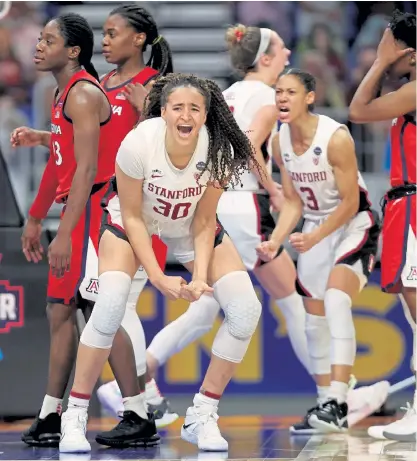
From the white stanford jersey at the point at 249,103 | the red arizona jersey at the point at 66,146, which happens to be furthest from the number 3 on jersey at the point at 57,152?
the white stanford jersey at the point at 249,103

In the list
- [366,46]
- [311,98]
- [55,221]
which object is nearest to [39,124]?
[55,221]

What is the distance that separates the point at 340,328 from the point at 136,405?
1.14m

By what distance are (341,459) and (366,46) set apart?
523cm

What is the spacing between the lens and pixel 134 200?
4.68 m

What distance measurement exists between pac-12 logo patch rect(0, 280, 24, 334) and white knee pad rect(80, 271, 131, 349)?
4.68 feet

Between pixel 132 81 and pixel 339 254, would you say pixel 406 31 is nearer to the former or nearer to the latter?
pixel 339 254

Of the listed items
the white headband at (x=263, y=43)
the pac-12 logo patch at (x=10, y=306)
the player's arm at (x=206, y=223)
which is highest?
the white headband at (x=263, y=43)

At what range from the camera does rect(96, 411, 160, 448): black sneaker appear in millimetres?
4992

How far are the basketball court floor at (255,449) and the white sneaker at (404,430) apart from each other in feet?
0.12

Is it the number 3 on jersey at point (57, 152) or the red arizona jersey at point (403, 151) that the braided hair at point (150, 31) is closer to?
the number 3 on jersey at point (57, 152)

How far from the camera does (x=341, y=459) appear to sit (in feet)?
15.3

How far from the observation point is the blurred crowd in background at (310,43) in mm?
9180

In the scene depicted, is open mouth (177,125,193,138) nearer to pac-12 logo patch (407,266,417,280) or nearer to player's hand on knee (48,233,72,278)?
player's hand on knee (48,233,72,278)

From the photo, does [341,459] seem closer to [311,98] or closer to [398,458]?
[398,458]
